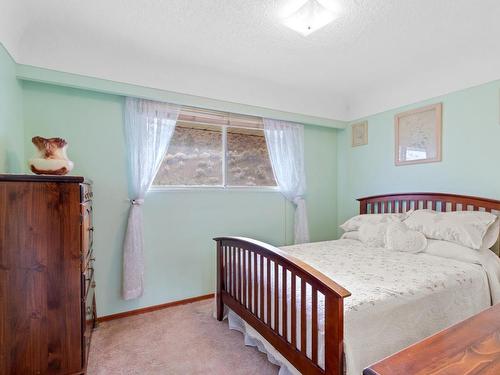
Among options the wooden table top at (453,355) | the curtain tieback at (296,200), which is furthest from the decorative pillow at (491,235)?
the curtain tieback at (296,200)

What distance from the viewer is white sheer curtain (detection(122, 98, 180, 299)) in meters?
2.49

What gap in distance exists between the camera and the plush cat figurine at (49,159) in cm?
154

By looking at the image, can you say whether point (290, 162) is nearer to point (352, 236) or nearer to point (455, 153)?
point (352, 236)

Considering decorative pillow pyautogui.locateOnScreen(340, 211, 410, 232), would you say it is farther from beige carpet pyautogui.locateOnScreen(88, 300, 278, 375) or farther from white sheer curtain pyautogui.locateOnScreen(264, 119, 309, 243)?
beige carpet pyautogui.locateOnScreen(88, 300, 278, 375)

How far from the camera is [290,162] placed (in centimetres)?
348

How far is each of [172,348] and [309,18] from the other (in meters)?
2.64

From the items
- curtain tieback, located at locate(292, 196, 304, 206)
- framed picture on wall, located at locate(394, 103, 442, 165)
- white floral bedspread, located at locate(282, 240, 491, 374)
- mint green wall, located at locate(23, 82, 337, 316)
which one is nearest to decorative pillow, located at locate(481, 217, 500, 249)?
white floral bedspread, located at locate(282, 240, 491, 374)

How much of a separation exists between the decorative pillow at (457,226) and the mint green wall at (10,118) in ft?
11.0

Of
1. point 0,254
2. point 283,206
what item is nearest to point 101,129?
point 0,254

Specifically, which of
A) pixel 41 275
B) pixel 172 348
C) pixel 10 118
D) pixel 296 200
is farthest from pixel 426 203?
pixel 10 118

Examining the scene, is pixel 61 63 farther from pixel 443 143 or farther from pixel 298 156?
pixel 443 143

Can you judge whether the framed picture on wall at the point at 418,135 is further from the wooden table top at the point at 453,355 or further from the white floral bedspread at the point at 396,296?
the wooden table top at the point at 453,355

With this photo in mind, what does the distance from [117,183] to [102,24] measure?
133cm

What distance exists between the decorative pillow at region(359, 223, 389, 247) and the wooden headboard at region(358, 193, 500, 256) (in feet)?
1.74
